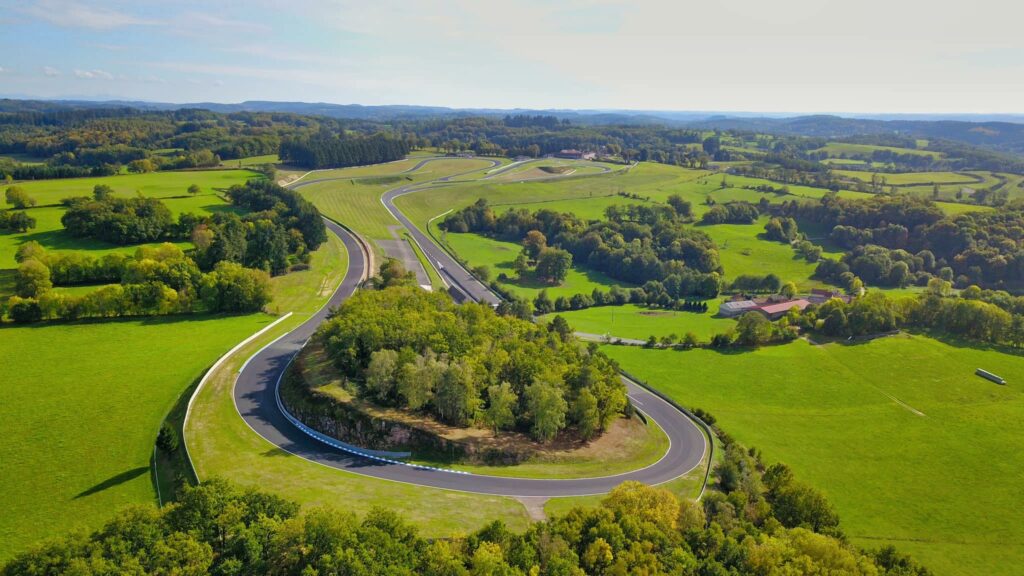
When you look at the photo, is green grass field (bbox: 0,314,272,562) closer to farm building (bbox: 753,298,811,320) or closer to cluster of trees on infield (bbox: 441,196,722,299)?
cluster of trees on infield (bbox: 441,196,722,299)

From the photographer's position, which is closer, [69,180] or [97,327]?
[97,327]

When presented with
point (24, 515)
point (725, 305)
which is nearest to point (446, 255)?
point (725, 305)

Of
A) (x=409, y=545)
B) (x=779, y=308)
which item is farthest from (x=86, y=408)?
(x=779, y=308)

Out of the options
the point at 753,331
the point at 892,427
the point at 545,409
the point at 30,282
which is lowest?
the point at 892,427

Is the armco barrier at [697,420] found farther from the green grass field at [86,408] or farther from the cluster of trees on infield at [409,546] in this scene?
the green grass field at [86,408]

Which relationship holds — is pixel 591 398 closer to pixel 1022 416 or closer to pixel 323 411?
pixel 323 411

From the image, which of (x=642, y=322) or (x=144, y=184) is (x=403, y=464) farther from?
(x=144, y=184)
